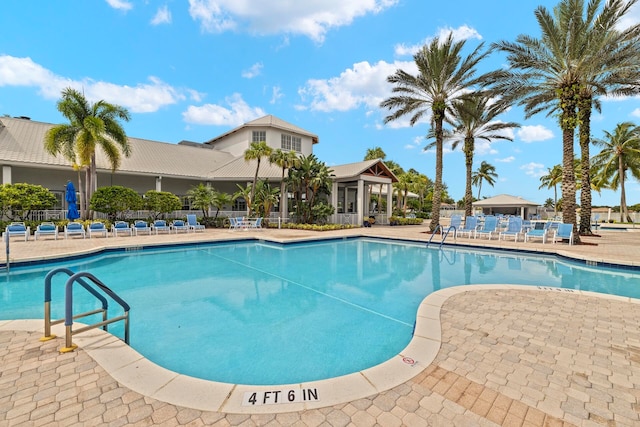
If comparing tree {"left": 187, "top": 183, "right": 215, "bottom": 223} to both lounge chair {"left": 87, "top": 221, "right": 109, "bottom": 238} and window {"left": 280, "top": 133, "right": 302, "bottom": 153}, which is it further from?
window {"left": 280, "top": 133, "right": 302, "bottom": 153}

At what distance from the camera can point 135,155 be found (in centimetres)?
2292

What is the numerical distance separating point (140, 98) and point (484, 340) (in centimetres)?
2740

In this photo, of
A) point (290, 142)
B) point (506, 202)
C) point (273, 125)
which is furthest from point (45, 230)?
point (506, 202)

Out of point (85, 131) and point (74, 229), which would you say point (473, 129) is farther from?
point (74, 229)

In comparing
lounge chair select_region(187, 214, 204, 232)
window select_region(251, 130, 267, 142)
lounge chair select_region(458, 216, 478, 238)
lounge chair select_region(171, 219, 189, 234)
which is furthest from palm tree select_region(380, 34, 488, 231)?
lounge chair select_region(171, 219, 189, 234)

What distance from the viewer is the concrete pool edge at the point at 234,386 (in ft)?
8.45

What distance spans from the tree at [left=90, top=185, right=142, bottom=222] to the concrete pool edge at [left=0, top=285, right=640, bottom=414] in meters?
16.9

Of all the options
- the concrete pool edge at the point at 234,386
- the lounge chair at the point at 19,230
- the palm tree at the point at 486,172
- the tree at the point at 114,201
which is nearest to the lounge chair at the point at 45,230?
the lounge chair at the point at 19,230

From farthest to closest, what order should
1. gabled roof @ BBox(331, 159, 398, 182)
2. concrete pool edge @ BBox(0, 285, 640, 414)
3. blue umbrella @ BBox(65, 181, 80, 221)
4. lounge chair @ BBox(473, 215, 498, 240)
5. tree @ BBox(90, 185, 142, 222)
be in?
gabled roof @ BBox(331, 159, 398, 182) → tree @ BBox(90, 185, 142, 222) → blue umbrella @ BBox(65, 181, 80, 221) → lounge chair @ BBox(473, 215, 498, 240) → concrete pool edge @ BBox(0, 285, 640, 414)

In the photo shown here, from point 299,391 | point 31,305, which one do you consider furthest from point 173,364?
point 31,305

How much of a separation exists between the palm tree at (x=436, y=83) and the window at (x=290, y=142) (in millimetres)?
11059

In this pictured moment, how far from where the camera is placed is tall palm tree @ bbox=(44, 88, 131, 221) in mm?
15766

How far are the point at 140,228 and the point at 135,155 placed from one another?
841 cm

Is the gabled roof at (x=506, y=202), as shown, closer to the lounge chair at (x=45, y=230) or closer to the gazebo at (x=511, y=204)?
the gazebo at (x=511, y=204)
